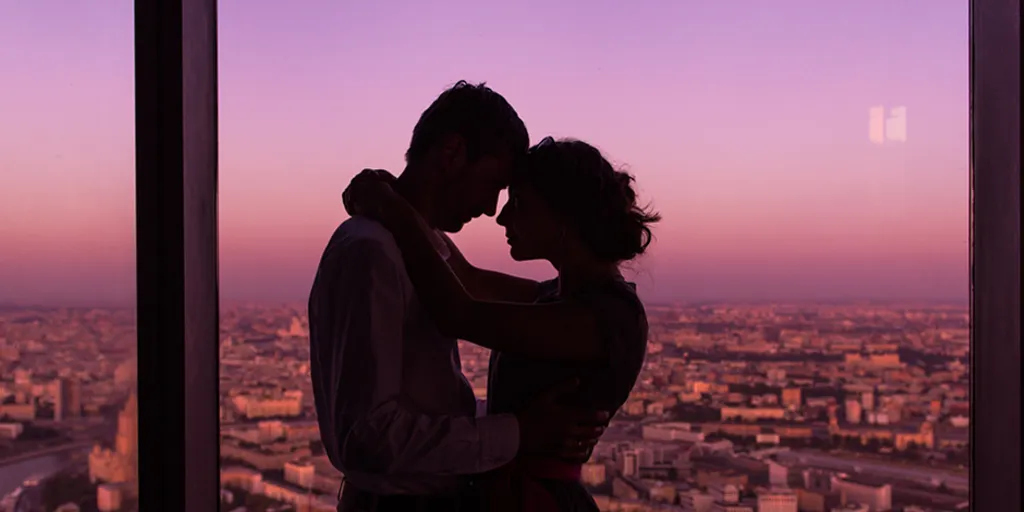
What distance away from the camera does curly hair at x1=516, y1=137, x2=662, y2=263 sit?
1.41 meters

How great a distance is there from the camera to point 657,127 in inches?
75.4

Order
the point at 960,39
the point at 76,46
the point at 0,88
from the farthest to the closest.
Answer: the point at 960,39
the point at 76,46
the point at 0,88

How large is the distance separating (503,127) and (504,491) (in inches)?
23.8

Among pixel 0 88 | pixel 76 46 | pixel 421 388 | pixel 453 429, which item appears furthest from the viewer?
pixel 76 46

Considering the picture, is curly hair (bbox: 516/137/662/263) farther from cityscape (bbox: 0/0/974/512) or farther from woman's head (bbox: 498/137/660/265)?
cityscape (bbox: 0/0/974/512)

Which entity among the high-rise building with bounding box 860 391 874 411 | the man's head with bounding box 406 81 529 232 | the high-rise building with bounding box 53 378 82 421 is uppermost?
the man's head with bounding box 406 81 529 232

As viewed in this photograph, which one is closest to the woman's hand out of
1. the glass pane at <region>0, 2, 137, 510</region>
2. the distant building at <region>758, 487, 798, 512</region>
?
the glass pane at <region>0, 2, 137, 510</region>

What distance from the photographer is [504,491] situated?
1.33 metres

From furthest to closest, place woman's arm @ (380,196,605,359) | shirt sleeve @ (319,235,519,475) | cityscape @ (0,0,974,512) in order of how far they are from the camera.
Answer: cityscape @ (0,0,974,512) < woman's arm @ (380,196,605,359) < shirt sleeve @ (319,235,519,475)

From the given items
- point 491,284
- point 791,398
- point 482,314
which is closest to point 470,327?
point 482,314

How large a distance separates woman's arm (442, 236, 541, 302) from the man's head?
299 millimetres

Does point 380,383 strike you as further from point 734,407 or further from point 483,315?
point 734,407

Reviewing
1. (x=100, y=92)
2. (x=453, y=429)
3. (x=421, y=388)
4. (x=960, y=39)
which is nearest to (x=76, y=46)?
(x=100, y=92)

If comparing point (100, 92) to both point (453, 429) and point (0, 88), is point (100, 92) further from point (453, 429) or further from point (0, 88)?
point (453, 429)
